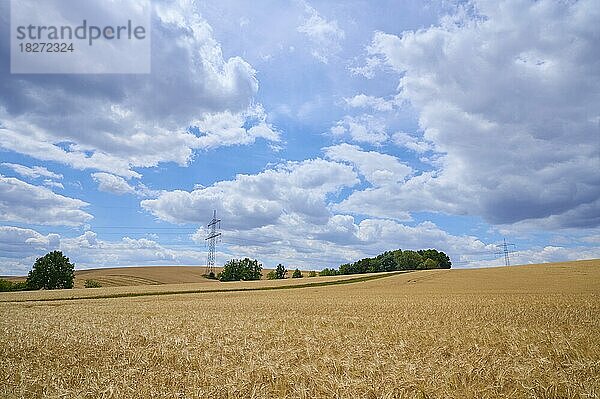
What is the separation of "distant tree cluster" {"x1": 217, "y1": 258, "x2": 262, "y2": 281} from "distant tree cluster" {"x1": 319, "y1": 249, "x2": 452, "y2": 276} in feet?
77.4

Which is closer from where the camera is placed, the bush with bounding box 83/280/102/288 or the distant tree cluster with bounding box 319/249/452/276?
the bush with bounding box 83/280/102/288

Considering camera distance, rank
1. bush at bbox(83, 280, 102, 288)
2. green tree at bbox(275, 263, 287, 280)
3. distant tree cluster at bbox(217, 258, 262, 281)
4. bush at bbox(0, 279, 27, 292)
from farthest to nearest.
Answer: green tree at bbox(275, 263, 287, 280) → distant tree cluster at bbox(217, 258, 262, 281) → bush at bbox(0, 279, 27, 292) → bush at bbox(83, 280, 102, 288)

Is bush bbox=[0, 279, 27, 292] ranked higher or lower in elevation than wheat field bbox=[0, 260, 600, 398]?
lower

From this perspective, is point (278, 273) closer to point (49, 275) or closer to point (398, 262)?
point (398, 262)

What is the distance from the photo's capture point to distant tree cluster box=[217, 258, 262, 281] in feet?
387

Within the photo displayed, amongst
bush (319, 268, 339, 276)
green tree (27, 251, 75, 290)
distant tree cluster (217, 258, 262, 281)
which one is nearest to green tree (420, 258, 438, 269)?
bush (319, 268, 339, 276)

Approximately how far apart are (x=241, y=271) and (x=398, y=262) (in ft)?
144

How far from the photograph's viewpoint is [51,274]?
3317 inches

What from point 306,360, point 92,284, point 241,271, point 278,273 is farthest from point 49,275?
point 306,360

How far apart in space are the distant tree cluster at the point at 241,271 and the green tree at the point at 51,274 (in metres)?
40.9

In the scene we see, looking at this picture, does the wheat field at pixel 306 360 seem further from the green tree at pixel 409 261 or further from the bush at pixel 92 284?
the green tree at pixel 409 261

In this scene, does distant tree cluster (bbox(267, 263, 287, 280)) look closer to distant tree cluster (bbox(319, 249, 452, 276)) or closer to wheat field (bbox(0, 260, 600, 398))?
distant tree cluster (bbox(319, 249, 452, 276))

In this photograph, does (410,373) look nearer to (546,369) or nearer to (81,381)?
(546,369)

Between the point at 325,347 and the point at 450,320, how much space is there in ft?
23.4
